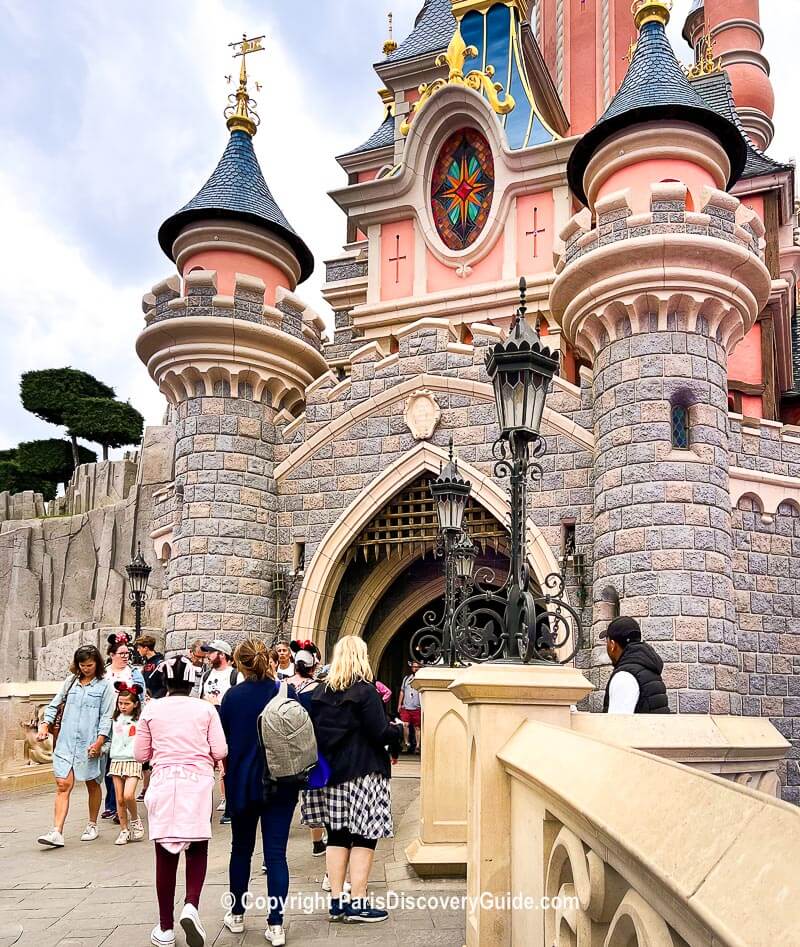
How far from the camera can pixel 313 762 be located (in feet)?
13.7

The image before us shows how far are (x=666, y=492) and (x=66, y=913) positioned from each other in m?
6.59

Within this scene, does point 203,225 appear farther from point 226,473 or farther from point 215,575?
point 215,575

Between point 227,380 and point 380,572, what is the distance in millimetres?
3250

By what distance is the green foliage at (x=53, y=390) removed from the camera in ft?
136

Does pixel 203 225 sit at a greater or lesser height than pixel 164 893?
greater

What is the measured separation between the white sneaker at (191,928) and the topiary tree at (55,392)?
40178mm

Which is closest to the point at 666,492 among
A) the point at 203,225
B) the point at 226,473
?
the point at 226,473

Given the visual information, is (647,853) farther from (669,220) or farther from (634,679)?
(669,220)

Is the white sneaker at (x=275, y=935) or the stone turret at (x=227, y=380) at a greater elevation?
the stone turret at (x=227, y=380)

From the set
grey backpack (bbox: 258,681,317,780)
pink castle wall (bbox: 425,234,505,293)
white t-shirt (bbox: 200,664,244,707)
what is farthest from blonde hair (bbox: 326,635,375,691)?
pink castle wall (bbox: 425,234,505,293)

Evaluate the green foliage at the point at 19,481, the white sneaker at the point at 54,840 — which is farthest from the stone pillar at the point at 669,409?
the green foliage at the point at 19,481

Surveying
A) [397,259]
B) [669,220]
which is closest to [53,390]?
[397,259]

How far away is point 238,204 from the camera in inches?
498

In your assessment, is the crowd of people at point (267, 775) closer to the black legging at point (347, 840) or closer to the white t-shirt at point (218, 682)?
the black legging at point (347, 840)
